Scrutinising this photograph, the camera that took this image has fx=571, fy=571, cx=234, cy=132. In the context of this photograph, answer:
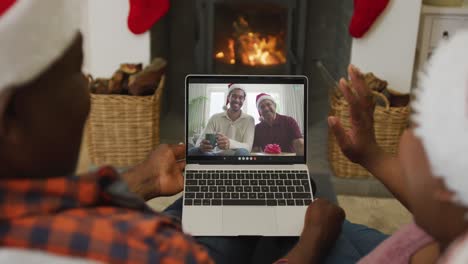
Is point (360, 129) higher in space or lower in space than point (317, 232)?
higher

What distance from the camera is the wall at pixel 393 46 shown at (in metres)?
2.32

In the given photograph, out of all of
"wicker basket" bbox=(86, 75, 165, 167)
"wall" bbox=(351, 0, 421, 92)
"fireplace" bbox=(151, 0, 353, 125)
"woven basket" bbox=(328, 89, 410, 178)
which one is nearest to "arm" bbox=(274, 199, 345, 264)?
"woven basket" bbox=(328, 89, 410, 178)

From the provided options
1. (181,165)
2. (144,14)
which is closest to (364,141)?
(181,165)

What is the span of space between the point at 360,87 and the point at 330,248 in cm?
35

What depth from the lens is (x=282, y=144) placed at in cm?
144

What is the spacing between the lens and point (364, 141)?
1.25 m

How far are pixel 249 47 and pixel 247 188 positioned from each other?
150 cm

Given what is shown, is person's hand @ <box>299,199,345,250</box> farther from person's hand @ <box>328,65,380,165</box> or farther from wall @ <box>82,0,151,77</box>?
wall @ <box>82,0,151,77</box>

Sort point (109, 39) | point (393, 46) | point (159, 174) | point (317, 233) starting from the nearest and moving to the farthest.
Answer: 1. point (317, 233)
2. point (159, 174)
3. point (393, 46)
4. point (109, 39)

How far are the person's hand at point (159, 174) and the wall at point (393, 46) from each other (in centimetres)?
125

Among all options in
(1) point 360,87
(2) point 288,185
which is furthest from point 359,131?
(2) point 288,185

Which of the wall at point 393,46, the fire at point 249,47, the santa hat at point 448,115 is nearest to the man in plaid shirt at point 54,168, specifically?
the santa hat at point 448,115

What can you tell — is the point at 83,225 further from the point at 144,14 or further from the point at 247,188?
the point at 144,14

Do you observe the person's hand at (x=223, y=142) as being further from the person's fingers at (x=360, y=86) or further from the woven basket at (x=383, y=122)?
the woven basket at (x=383, y=122)
